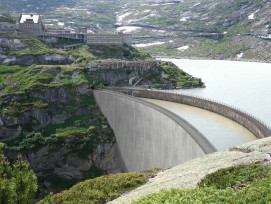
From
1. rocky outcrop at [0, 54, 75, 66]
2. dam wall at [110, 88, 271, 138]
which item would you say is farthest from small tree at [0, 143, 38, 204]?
rocky outcrop at [0, 54, 75, 66]

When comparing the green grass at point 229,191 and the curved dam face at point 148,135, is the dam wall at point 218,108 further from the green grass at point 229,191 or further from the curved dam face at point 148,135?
the green grass at point 229,191

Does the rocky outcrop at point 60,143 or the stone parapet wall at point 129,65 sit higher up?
the stone parapet wall at point 129,65

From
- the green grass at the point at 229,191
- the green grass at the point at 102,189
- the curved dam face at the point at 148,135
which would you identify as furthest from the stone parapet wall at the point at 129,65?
the green grass at the point at 229,191

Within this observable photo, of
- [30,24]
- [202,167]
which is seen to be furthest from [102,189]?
[30,24]

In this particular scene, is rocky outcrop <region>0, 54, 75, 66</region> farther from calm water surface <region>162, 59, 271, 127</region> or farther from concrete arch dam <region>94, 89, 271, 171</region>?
calm water surface <region>162, 59, 271, 127</region>

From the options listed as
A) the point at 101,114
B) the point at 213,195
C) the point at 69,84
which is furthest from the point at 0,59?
the point at 213,195
